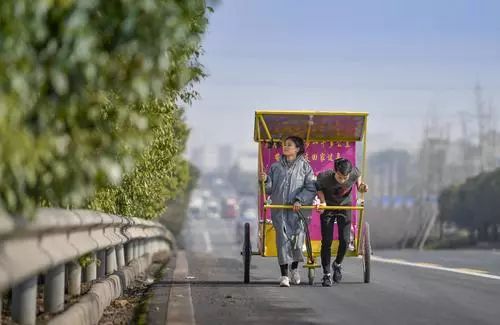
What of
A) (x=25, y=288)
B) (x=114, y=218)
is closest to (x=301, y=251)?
(x=114, y=218)

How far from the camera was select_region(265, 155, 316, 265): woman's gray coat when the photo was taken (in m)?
14.8

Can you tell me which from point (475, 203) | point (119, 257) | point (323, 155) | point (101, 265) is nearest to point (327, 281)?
point (323, 155)

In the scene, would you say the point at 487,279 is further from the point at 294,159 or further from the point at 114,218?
the point at 114,218

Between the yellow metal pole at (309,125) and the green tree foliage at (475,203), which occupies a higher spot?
the green tree foliage at (475,203)

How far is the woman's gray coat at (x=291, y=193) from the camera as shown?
14781mm

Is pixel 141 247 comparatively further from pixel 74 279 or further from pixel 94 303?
pixel 94 303

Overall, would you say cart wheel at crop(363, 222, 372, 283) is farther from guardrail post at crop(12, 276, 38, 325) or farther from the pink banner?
guardrail post at crop(12, 276, 38, 325)

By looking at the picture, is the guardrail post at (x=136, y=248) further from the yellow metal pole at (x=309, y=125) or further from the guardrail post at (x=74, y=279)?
the guardrail post at (x=74, y=279)

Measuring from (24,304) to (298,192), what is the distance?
26.9ft

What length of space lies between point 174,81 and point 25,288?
1583mm

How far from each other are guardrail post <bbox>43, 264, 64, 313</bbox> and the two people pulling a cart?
6575mm

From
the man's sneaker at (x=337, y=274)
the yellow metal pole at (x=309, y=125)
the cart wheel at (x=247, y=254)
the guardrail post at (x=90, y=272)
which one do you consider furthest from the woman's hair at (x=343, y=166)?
the guardrail post at (x=90, y=272)

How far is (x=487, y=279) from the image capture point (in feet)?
54.3

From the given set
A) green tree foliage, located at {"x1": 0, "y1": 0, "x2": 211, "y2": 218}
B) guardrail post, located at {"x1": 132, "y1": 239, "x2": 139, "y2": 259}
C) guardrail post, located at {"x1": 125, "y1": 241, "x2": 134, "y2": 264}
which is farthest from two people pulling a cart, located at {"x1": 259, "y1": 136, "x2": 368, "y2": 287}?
green tree foliage, located at {"x1": 0, "y1": 0, "x2": 211, "y2": 218}
